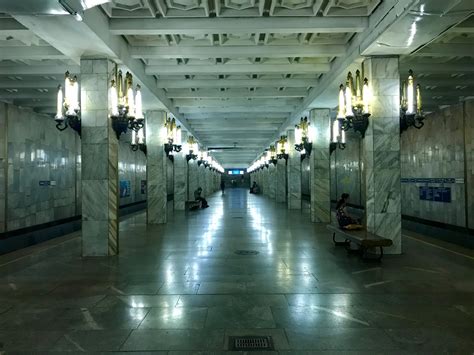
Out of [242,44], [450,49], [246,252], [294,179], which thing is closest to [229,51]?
[242,44]

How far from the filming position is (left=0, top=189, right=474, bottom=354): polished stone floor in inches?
171

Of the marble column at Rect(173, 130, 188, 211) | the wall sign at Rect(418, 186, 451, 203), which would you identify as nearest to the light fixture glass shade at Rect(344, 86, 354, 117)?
the wall sign at Rect(418, 186, 451, 203)

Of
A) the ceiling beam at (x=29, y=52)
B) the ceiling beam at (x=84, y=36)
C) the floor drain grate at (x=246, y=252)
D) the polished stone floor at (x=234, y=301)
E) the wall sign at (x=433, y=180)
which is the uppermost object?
the ceiling beam at (x=29, y=52)

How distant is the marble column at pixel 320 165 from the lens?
16594 mm

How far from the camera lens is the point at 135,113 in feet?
33.2

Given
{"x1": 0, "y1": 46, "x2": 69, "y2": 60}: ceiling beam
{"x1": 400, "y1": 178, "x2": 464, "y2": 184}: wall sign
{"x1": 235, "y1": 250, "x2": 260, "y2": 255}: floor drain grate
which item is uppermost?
{"x1": 0, "y1": 46, "x2": 69, "y2": 60}: ceiling beam

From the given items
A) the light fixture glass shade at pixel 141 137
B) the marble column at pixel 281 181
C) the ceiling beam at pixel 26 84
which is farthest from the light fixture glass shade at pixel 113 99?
the marble column at pixel 281 181

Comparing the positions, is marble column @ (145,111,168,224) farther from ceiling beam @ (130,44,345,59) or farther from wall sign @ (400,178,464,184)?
wall sign @ (400,178,464,184)

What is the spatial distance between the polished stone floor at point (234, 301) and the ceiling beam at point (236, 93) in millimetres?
7692

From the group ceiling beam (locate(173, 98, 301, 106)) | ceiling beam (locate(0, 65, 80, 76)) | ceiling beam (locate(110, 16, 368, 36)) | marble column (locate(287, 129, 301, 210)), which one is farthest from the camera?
marble column (locate(287, 129, 301, 210))

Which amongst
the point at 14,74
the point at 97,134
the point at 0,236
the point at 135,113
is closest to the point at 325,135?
the point at 135,113

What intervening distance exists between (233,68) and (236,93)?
3650mm

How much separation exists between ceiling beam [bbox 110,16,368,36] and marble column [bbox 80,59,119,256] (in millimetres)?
1415

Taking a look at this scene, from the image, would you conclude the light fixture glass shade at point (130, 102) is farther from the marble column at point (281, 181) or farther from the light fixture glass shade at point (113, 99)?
the marble column at point (281, 181)
